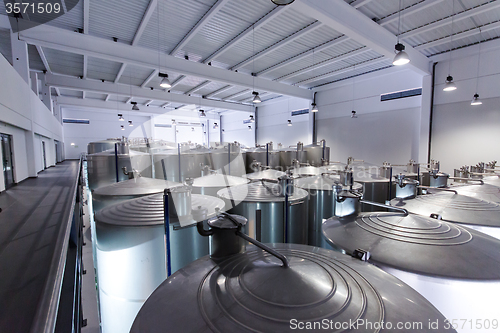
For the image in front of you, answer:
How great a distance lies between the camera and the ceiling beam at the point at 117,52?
17.3 ft

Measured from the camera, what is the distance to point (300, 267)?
1122mm

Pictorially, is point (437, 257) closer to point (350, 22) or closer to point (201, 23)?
point (350, 22)

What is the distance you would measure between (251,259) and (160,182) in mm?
2427

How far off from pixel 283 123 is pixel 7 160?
510 inches

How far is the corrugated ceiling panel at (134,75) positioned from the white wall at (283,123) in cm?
820

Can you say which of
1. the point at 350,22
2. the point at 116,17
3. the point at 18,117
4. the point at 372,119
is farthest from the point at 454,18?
the point at 18,117

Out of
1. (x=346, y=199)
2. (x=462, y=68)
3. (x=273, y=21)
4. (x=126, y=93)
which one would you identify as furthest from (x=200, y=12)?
(x=462, y=68)

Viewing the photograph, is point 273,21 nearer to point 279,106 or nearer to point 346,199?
point 346,199

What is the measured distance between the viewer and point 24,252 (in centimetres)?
146

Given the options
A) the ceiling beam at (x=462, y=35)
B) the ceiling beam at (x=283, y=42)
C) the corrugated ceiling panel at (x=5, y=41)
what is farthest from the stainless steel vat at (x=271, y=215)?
the ceiling beam at (x=462, y=35)

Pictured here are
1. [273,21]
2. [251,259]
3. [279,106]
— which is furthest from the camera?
[279,106]

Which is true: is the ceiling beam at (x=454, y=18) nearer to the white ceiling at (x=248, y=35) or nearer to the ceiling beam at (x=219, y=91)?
the white ceiling at (x=248, y=35)

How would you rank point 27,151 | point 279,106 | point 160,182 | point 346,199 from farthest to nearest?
1. point 279,106
2. point 27,151
3. point 160,182
4. point 346,199

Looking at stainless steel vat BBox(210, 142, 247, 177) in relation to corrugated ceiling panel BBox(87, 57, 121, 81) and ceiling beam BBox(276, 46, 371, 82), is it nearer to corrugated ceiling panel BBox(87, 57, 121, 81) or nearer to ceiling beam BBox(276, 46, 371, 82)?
ceiling beam BBox(276, 46, 371, 82)
